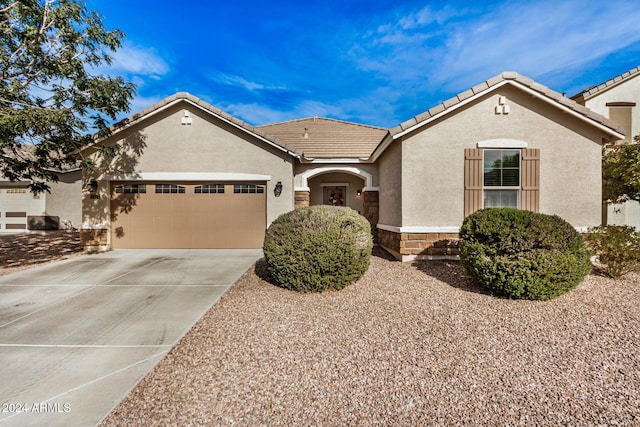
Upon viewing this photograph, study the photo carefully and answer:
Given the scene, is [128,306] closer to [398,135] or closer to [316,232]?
[316,232]

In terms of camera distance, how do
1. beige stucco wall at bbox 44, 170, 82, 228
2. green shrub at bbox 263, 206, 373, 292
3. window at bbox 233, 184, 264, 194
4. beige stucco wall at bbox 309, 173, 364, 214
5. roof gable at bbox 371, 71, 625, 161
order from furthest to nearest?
beige stucco wall at bbox 44, 170, 82, 228 < beige stucco wall at bbox 309, 173, 364, 214 < window at bbox 233, 184, 264, 194 < roof gable at bbox 371, 71, 625, 161 < green shrub at bbox 263, 206, 373, 292

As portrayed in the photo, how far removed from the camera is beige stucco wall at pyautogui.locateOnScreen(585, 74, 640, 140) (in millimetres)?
11391

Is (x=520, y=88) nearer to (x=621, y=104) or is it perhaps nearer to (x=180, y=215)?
(x=621, y=104)

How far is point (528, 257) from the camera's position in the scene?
15.0ft

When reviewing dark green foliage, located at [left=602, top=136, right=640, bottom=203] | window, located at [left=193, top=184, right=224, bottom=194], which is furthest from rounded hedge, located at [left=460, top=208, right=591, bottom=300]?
window, located at [left=193, top=184, right=224, bottom=194]

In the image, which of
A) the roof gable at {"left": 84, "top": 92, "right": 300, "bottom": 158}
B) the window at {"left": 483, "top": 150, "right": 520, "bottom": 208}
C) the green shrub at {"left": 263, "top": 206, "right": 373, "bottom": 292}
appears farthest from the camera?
the roof gable at {"left": 84, "top": 92, "right": 300, "bottom": 158}

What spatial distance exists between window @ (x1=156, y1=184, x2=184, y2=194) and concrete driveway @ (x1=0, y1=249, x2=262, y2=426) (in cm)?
298

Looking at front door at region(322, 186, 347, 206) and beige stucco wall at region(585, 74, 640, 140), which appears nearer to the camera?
beige stucco wall at region(585, 74, 640, 140)

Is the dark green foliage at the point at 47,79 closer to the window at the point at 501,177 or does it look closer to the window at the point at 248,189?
the window at the point at 248,189

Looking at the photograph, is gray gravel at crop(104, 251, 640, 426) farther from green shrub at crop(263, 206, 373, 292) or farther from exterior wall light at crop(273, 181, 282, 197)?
exterior wall light at crop(273, 181, 282, 197)

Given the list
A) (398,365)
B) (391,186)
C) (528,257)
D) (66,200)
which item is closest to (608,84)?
(391,186)

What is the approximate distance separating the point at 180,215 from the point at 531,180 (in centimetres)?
1060

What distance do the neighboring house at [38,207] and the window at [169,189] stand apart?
30.7 ft

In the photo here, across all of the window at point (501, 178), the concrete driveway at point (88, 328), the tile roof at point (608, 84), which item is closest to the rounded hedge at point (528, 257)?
the window at point (501, 178)
